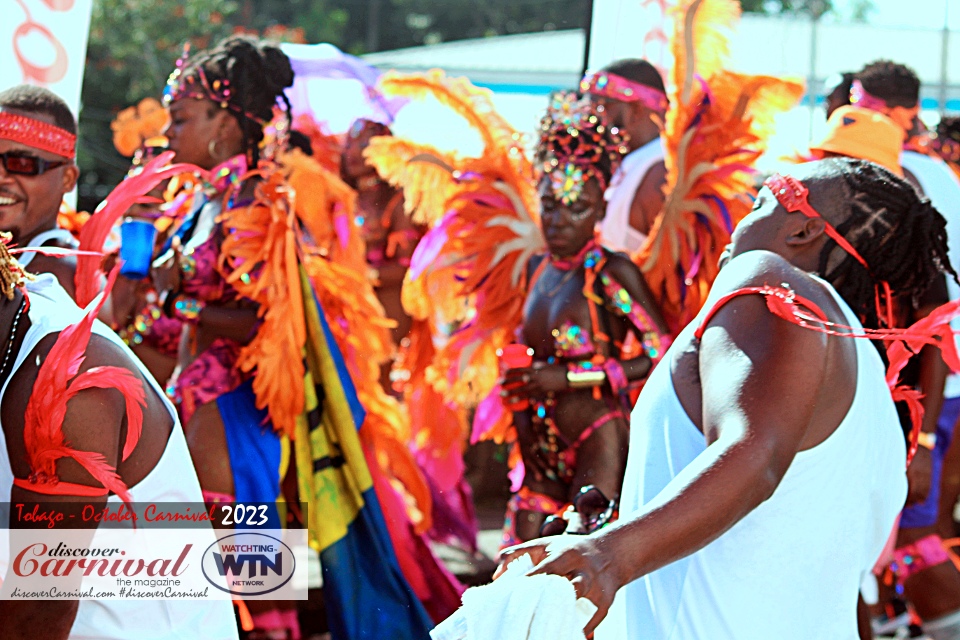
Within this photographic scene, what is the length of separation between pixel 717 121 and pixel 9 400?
10.1 feet

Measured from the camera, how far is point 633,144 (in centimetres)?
503

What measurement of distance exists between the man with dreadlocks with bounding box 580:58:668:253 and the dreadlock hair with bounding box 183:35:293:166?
4.26 feet

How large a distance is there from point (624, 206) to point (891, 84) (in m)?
Result: 1.31

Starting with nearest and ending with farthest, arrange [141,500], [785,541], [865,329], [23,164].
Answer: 1. [785,541]
2. [865,329]
3. [141,500]
4. [23,164]

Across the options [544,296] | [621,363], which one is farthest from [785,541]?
[544,296]

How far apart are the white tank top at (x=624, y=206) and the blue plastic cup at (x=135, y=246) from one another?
1.89m

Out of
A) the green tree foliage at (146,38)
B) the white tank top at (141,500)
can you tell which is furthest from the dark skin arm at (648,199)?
the green tree foliage at (146,38)

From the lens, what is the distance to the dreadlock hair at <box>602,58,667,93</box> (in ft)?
16.8

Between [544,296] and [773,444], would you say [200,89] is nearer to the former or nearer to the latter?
[544,296]

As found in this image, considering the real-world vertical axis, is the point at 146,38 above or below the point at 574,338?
above

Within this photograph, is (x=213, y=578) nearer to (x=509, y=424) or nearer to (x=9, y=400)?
(x=9, y=400)

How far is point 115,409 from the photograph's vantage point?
2.04 meters

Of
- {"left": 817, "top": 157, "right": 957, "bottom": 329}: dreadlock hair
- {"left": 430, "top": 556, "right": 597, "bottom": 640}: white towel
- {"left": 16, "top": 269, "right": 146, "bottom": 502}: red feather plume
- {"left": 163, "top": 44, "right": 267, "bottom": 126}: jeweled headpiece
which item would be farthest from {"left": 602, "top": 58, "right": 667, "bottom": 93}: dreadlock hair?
{"left": 430, "top": 556, "right": 597, "bottom": 640}: white towel

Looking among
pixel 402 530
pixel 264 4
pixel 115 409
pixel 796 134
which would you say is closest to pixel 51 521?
pixel 115 409
